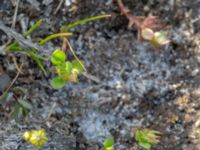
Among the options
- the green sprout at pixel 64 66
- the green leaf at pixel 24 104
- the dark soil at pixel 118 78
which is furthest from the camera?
the dark soil at pixel 118 78

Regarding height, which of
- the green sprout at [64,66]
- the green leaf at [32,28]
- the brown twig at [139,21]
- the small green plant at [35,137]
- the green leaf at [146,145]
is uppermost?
the green leaf at [32,28]

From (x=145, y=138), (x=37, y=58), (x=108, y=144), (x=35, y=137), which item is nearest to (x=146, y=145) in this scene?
(x=145, y=138)

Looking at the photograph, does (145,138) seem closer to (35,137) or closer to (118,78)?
(118,78)

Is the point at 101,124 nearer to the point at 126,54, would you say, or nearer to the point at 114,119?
the point at 114,119

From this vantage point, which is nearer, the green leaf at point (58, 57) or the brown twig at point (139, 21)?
the green leaf at point (58, 57)

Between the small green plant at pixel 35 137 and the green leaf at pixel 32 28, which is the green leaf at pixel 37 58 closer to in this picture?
the green leaf at pixel 32 28

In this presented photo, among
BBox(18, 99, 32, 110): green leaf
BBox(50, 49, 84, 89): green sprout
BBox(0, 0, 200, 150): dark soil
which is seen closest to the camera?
BBox(50, 49, 84, 89): green sprout

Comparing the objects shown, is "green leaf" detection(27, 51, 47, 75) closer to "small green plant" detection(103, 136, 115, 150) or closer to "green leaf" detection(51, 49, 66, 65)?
"green leaf" detection(51, 49, 66, 65)

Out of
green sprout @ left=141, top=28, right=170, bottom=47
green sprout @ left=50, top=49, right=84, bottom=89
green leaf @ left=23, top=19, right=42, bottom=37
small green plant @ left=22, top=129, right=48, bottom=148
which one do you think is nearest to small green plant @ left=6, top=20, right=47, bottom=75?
green leaf @ left=23, top=19, right=42, bottom=37

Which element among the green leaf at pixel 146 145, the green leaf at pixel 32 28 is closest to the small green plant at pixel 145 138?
the green leaf at pixel 146 145
